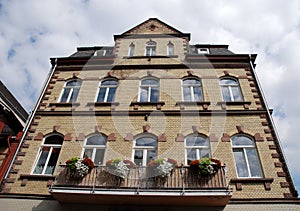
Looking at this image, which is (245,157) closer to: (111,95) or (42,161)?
(111,95)

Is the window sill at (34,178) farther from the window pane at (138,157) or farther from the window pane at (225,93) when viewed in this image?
the window pane at (225,93)

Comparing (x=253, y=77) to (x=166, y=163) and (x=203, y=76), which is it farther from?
(x=166, y=163)

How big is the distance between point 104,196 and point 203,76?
8590 millimetres

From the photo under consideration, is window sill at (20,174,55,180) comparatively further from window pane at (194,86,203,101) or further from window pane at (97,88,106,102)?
window pane at (194,86,203,101)

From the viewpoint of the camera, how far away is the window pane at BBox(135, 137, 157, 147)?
36.7ft

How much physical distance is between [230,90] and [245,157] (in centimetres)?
421

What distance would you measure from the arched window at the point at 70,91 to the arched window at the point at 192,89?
6.00 m

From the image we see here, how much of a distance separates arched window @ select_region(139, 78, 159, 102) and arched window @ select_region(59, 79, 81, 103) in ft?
12.0

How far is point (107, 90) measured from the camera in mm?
13930

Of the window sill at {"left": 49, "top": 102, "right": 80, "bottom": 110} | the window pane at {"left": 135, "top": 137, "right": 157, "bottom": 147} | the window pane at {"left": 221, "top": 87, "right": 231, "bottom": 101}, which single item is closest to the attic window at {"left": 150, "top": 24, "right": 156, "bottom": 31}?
the window pane at {"left": 221, "top": 87, "right": 231, "bottom": 101}

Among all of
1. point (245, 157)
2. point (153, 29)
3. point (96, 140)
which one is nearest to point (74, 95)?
point (96, 140)

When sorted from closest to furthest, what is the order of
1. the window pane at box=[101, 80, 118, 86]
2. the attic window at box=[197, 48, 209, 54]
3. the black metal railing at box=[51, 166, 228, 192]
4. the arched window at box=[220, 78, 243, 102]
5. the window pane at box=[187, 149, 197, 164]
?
the black metal railing at box=[51, 166, 228, 192], the window pane at box=[187, 149, 197, 164], the arched window at box=[220, 78, 243, 102], the window pane at box=[101, 80, 118, 86], the attic window at box=[197, 48, 209, 54]

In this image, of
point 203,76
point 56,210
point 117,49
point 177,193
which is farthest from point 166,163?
point 117,49

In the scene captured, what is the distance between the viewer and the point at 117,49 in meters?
16.4
